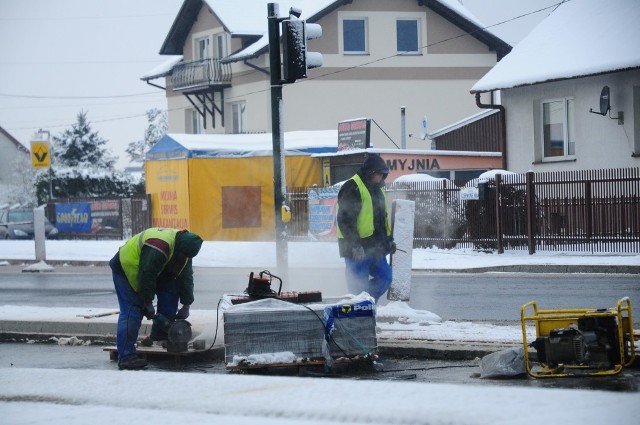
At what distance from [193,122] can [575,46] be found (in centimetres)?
2462

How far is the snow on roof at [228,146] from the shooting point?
102 feet

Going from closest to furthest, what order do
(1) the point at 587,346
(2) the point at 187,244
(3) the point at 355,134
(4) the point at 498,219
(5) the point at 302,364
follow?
(1) the point at 587,346 < (5) the point at 302,364 < (2) the point at 187,244 < (4) the point at 498,219 < (3) the point at 355,134

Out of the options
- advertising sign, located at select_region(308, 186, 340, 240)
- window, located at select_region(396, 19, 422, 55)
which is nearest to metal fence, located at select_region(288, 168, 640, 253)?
advertising sign, located at select_region(308, 186, 340, 240)

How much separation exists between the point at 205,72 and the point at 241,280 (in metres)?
24.9

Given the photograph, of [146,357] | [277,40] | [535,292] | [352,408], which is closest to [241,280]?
[535,292]

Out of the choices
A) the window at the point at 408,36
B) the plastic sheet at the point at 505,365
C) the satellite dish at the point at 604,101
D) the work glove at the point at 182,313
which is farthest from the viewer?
the window at the point at 408,36

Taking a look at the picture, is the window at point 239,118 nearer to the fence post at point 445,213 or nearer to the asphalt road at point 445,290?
the fence post at point 445,213

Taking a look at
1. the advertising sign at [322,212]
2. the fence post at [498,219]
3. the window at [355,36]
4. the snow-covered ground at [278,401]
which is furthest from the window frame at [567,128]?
the snow-covered ground at [278,401]

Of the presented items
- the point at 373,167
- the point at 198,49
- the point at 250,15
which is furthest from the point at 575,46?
the point at 198,49

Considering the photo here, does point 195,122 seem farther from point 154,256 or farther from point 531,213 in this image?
point 154,256

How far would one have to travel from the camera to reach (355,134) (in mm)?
29672

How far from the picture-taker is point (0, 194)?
Answer: 62.1 metres

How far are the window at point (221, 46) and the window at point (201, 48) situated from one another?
0.73m

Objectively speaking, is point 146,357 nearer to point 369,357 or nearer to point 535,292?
point 369,357
